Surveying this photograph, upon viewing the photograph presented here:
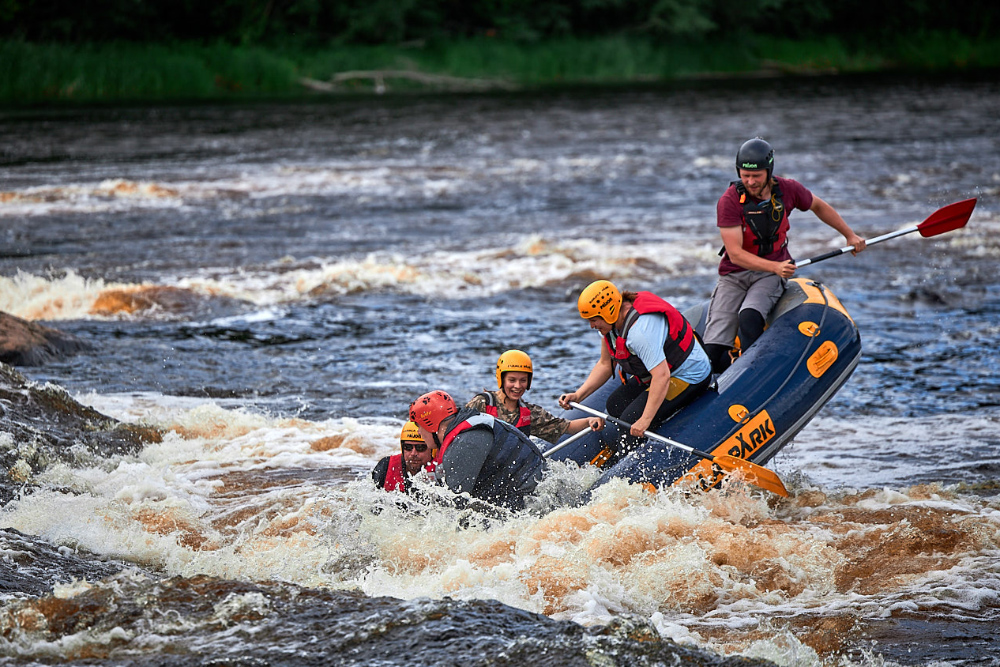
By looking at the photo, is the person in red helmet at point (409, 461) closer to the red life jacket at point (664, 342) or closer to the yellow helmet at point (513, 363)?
the yellow helmet at point (513, 363)

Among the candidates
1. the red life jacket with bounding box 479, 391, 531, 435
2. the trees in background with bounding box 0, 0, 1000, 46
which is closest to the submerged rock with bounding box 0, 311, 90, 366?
the red life jacket with bounding box 479, 391, 531, 435

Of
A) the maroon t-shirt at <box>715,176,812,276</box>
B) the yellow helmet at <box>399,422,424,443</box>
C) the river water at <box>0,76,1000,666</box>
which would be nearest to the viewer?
the river water at <box>0,76,1000,666</box>

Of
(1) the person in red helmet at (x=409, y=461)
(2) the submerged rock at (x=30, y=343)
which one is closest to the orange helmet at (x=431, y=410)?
(1) the person in red helmet at (x=409, y=461)

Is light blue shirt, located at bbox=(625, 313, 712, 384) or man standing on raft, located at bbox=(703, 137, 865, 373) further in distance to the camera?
man standing on raft, located at bbox=(703, 137, 865, 373)

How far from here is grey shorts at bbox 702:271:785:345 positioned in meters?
7.34

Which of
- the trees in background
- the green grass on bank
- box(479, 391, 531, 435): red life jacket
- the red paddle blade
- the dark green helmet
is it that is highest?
the trees in background

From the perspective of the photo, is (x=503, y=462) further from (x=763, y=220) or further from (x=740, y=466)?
(x=763, y=220)

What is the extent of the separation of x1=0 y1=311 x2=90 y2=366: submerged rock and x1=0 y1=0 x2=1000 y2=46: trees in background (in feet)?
101

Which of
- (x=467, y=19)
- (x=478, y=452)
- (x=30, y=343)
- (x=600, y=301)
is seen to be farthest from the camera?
(x=467, y=19)

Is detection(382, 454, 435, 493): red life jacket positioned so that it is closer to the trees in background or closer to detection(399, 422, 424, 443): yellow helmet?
detection(399, 422, 424, 443): yellow helmet

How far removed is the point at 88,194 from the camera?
65.7 feet

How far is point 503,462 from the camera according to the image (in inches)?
236

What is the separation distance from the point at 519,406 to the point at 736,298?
5.92 ft

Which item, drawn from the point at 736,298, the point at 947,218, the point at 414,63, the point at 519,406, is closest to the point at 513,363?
the point at 519,406
